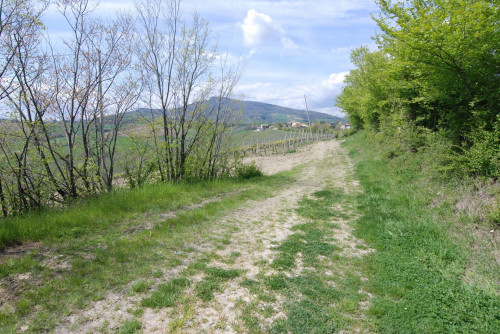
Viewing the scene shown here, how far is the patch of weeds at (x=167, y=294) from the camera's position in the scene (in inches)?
112

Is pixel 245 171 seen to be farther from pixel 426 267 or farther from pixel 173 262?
pixel 426 267

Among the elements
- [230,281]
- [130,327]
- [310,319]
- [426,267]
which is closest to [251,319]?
Result: [310,319]

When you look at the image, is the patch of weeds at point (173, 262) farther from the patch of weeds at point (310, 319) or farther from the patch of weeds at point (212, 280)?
the patch of weeds at point (310, 319)

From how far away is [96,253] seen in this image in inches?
149

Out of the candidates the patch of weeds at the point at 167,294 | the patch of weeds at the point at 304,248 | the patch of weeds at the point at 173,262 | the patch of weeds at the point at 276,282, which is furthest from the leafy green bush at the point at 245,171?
the patch of weeds at the point at 167,294

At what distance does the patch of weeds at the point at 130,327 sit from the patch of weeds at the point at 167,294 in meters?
0.26

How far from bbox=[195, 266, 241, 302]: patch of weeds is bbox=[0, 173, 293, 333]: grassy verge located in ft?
0.09

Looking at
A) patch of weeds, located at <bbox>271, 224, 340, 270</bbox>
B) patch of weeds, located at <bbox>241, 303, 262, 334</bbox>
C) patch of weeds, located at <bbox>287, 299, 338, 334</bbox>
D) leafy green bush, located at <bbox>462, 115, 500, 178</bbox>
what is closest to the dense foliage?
leafy green bush, located at <bbox>462, 115, 500, 178</bbox>

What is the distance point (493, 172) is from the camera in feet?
16.3

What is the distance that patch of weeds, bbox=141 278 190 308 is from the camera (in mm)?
2857

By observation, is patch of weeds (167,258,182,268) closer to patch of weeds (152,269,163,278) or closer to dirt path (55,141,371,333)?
dirt path (55,141,371,333)

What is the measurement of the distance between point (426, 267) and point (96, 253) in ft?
Answer: 15.1

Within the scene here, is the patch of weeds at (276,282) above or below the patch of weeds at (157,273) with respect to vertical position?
below

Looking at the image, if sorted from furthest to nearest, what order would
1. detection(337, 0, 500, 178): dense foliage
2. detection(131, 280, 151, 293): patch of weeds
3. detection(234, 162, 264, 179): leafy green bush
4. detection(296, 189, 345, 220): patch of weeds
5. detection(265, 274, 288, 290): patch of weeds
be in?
detection(234, 162, 264, 179): leafy green bush → detection(296, 189, 345, 220): patch of weeds → detection(337, 0, 500, 178): dense foliage → detection(265, 274, 288, 290): patch of weeds → detection(131, 280, 151, 293): patch of weeds
